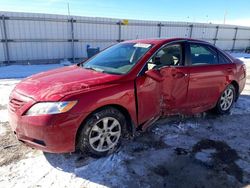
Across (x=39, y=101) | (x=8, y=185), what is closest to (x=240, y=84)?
(x=39, y=101)

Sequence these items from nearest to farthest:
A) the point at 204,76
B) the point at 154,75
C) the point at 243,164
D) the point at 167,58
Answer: the point at 243,164 < the point at 154,75 < the point at 167,58 < the point at 204,76

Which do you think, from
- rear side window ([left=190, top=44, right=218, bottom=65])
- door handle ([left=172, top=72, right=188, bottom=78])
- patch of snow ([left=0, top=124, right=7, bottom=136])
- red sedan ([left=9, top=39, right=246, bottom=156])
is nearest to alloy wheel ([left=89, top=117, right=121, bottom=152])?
red sedan ([left=9, top=39, right=246, bottom=156])

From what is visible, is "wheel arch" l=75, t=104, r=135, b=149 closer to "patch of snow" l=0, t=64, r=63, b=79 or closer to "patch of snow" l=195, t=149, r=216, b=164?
"patch of snow" l=195, t=149, r=216, b=164

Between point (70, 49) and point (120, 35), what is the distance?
10.6 feet

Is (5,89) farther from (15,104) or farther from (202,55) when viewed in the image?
(202,55)

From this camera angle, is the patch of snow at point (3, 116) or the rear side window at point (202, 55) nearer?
the rear side window at point (202, 55)

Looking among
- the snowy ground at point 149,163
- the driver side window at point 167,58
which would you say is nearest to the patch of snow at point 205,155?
the snowy ground at point 149,163

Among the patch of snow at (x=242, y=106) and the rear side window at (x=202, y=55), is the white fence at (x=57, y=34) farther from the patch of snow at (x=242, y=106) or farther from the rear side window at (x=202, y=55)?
the rear side window at (x=202, y=55)

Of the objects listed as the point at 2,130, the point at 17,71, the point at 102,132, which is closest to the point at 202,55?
the point at 102,132

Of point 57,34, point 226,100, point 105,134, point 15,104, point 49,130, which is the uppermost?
point 57,34

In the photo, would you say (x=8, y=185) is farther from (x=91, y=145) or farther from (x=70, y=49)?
(x=70, y=49)

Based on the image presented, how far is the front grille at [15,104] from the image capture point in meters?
2.90

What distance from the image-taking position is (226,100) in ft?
16.3

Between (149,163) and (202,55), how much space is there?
2.41 meters
